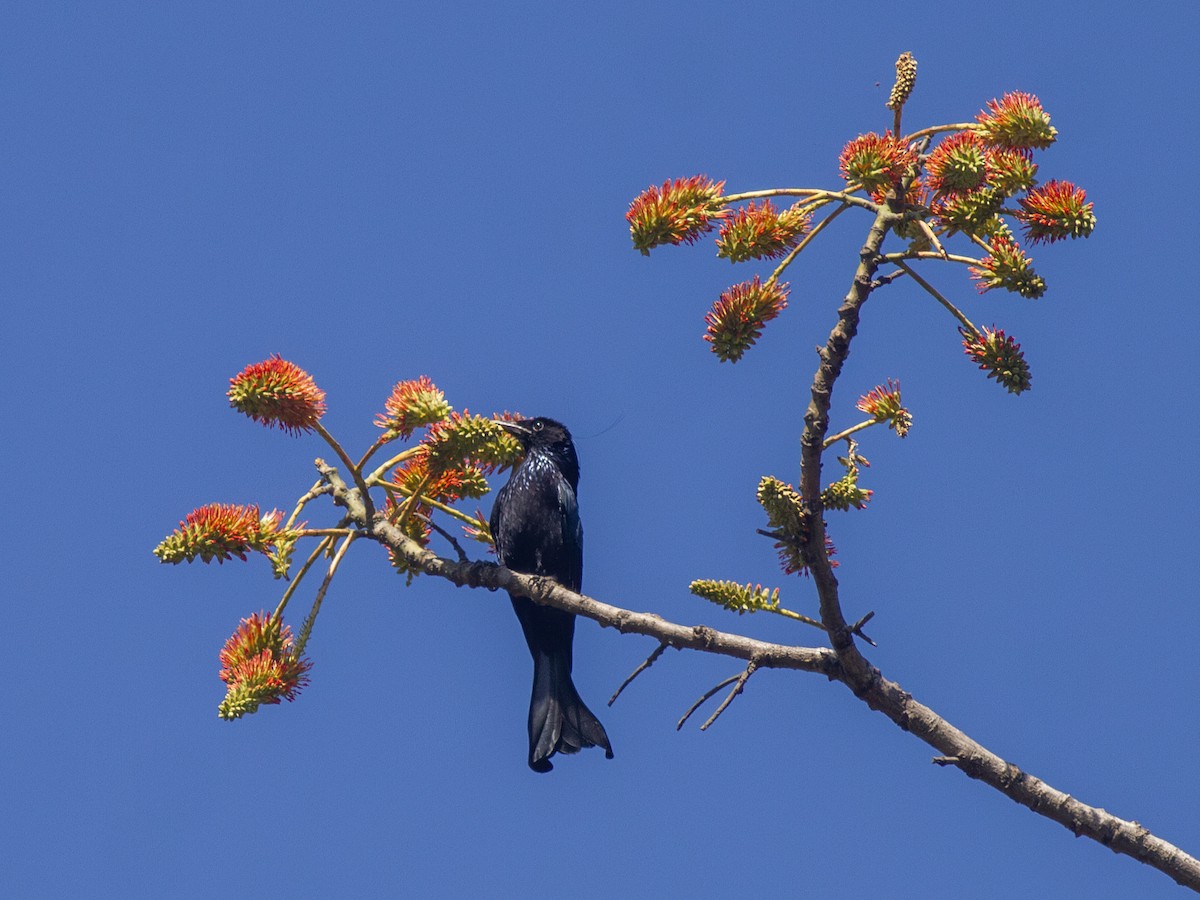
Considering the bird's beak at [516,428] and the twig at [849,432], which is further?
the bird's beak at [516,428]

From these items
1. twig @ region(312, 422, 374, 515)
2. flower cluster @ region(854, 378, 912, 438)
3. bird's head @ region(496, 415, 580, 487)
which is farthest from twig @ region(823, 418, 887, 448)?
bird's head @ region(496, 415, 580, 487)

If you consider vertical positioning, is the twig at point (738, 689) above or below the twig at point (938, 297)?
below

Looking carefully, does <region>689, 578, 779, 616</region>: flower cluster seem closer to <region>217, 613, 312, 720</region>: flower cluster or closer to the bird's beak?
<region>217, 613, 312, 720</region>: flower cluster

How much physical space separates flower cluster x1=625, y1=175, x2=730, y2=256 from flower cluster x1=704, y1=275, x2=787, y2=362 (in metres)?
0.21

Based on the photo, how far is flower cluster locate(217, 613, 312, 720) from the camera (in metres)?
4.21

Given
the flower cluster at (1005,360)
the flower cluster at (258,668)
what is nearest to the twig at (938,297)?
the flower cluster at (1005,360)

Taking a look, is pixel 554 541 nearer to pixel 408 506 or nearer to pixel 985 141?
pixel 408 506

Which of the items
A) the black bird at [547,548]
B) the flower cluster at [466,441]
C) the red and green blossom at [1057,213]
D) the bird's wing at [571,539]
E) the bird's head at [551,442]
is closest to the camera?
the red and green blossom at [1057,213]

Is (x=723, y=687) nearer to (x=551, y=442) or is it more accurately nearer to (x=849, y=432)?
(x=849, y=432)

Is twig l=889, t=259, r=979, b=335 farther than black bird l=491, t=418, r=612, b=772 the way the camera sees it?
No

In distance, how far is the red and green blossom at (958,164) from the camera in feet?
12.5

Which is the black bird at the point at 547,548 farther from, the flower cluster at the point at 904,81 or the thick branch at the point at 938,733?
the flower cluster at the point at 904,81

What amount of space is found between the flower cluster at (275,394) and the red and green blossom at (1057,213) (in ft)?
6.58

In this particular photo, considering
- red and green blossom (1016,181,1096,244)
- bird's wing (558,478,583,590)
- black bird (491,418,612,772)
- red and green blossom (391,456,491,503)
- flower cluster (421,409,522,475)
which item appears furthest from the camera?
bird's wing (558,478,583,590)
